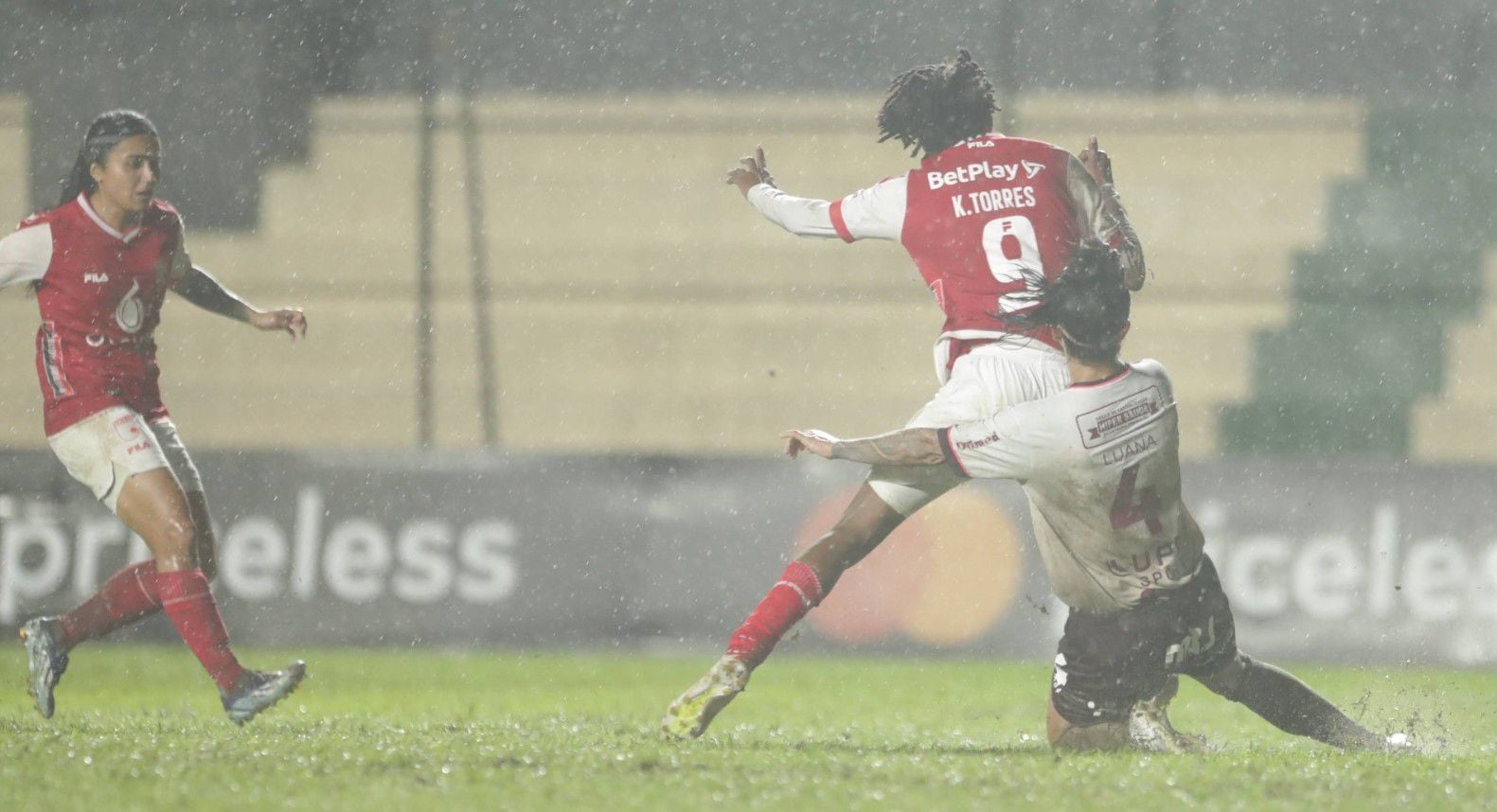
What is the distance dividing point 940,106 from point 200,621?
262 centimetres

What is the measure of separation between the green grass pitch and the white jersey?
0.49 meters

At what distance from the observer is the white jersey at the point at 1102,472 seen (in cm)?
466

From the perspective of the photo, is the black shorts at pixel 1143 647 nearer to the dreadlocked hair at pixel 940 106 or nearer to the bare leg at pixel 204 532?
the dreadlocked hair at pixel 940 106

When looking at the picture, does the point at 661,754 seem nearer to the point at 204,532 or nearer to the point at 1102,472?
the point at 1102,472

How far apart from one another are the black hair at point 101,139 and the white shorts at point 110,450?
0.68 meters

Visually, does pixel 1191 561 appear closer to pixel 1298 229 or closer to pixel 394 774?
pixel 394 774

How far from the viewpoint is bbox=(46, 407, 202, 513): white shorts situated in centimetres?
534

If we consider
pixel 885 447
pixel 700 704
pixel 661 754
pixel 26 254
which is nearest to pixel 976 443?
pixel 885 447

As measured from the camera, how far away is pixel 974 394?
17.0 ft

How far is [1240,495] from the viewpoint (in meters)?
8.66

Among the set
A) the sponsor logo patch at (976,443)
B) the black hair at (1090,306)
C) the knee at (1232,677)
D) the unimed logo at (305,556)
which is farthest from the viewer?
the unimed logo at (305,556)

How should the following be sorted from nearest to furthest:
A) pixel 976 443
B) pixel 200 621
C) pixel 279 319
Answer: pixel 976 443
pixel 200 621
pixel 279 319

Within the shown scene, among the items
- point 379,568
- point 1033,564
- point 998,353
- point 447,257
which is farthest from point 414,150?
point 998,353

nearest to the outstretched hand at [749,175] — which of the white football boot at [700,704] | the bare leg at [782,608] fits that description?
the bare leg at [782,608]
